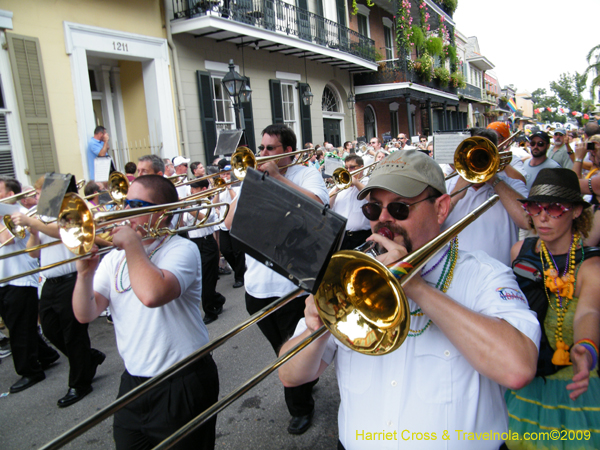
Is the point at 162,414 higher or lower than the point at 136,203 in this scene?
lower

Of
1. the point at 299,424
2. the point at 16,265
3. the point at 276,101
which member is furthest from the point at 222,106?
the point at 299,424

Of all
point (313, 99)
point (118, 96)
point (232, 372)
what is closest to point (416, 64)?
point (313, 99)

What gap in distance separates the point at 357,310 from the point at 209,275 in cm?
439

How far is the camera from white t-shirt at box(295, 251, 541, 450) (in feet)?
4.44

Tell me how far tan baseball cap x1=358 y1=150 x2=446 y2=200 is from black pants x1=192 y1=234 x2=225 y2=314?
157 inches

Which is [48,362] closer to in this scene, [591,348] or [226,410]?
[226,410]

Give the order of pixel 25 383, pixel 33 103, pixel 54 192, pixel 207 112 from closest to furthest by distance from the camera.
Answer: pixel 54 192 → pixel 25 383 → pixel 33 103 → pixel 207 112

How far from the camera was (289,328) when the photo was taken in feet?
9.93

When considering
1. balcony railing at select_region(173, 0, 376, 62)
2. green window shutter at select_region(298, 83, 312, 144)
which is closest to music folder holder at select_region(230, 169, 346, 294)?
balcony railing at select_region(173, 0, 376, 62)

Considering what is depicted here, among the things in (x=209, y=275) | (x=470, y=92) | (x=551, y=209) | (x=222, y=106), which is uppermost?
(x=470, y=92)

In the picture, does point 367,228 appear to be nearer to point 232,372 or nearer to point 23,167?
point 232,372

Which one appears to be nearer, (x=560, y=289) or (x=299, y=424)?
(x=560, y=289)

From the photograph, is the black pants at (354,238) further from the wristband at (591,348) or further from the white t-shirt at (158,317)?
the wristband at (591,348)

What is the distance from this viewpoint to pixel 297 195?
1.12m
